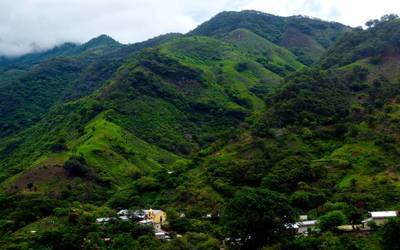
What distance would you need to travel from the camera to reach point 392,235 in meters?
54.2

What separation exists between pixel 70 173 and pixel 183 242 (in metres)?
50.3

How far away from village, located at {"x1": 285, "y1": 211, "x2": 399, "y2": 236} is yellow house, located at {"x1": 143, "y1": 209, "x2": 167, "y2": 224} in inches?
900

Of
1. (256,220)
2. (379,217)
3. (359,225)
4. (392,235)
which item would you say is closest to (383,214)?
(379,217)

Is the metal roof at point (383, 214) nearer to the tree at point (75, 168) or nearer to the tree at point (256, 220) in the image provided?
the tree at point (256, 220)

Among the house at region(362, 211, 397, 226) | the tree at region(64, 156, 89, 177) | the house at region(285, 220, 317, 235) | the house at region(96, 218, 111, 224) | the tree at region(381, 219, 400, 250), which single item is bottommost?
the tree at region(381, 219, 400, 250)

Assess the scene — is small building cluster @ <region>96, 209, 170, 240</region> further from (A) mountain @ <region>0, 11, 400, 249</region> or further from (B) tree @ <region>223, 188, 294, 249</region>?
(B) tree @ <region>223, 188, 294, 249</region>

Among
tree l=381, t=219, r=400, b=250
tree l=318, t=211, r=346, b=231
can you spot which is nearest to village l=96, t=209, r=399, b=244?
tree l=318, t=211, r=346, b=231

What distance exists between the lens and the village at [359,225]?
63625 millimetres

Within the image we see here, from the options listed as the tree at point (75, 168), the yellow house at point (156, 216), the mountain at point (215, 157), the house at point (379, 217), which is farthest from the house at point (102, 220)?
the house at point (379, 217)

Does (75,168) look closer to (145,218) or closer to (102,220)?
(102,220)

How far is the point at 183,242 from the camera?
211ft

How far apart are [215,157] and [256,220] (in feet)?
142

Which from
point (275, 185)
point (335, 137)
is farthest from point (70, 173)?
point (335, 137)

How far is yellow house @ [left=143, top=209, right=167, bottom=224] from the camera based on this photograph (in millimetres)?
81581
